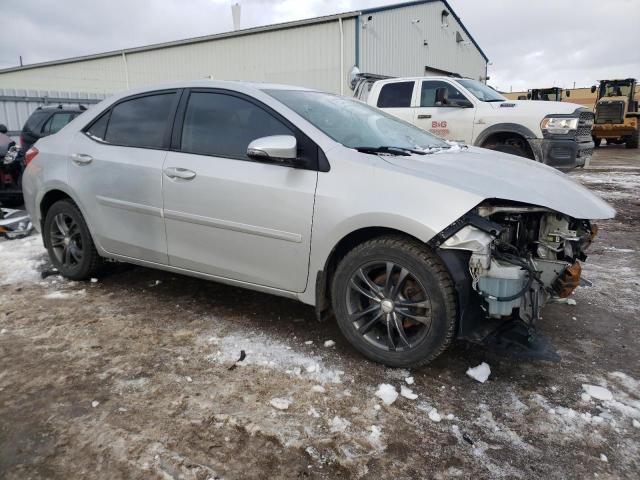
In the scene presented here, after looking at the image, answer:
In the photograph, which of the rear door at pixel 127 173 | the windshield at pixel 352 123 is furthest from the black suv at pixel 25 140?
the windshield at pixel 352 123

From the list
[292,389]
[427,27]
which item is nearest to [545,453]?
[292,389]

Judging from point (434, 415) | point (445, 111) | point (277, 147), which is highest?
point (445, 111)

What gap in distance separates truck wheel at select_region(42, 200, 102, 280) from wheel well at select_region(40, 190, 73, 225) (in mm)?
61

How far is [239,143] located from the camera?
331cm

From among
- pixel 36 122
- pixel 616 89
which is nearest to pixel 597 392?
pixel 36 122

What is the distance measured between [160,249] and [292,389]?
1611 millimetres

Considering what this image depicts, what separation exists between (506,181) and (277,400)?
176 cm

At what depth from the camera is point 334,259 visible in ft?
10.2

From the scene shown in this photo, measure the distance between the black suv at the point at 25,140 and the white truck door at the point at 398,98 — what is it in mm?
5802

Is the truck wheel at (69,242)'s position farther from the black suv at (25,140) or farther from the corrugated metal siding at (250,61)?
the corrugated metal siding at (250,61)

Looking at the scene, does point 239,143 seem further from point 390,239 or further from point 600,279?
point 600,279

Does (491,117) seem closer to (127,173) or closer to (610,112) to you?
(127,173)

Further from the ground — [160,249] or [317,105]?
[317,105]

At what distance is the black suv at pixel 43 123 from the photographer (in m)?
8.80
